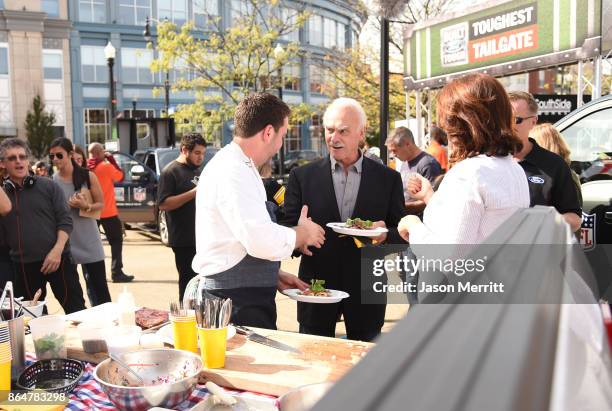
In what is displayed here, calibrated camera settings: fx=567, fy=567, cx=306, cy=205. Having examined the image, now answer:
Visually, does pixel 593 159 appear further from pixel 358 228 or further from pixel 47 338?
pixel 47 338

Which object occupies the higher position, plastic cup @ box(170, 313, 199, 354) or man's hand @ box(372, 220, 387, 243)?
man's hand @ box(372, 220, 387, 243)

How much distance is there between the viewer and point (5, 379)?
6.82ft

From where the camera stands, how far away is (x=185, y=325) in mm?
2348

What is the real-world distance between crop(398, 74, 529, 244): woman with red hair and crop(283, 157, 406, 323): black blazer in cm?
125

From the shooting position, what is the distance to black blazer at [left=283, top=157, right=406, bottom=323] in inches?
147

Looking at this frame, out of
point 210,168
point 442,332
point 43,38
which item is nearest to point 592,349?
point 442,332

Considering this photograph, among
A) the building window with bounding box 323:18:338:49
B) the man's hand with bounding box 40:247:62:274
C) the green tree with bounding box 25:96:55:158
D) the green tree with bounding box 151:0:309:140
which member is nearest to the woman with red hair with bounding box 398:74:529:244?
the man's hand with bounding box 40:247:62:274


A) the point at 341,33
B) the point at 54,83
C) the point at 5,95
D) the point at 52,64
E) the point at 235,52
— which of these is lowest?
the point at 235,52

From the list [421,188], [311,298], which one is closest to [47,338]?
[311,298]

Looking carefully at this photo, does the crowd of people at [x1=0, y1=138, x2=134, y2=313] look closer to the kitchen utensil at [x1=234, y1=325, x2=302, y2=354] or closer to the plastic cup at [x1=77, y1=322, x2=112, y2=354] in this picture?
the plastic cup at [x1=77, y1=322, x2=112, y2=354]

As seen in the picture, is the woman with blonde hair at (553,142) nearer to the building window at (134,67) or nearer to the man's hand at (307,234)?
the man's hand at (307,234)

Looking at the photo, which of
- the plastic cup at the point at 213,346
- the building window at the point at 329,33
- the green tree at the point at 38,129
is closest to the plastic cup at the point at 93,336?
the plastic cup at the point at 213,346

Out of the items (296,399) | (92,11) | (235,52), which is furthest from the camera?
(92,11)

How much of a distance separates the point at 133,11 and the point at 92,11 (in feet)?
9.34
